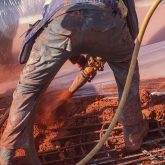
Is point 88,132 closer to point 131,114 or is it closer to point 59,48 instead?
point 131,114

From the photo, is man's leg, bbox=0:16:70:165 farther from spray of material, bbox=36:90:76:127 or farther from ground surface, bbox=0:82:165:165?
spray of material, bbox=36:90:76:127

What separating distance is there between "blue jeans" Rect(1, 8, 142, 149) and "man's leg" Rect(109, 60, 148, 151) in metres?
0.15

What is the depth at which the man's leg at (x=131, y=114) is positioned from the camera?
9.78ft

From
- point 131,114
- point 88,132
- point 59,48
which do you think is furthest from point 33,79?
point 88,132

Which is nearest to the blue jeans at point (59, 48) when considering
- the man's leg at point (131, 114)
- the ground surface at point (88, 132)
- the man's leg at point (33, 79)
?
the man's leg at point (33, 79)

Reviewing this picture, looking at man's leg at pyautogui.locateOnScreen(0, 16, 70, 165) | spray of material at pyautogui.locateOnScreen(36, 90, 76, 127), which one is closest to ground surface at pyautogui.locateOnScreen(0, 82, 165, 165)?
spray of material at pyautogui.locateOnScreen(36, 90, 76, 127)

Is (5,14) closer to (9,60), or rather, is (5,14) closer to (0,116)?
(9,60)

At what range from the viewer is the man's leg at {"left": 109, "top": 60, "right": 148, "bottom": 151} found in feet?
9.78

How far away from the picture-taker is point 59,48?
8.54 feet

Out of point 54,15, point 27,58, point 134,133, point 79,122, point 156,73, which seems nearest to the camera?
point 54,15

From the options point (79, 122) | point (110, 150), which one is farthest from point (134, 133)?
point (79, 122)

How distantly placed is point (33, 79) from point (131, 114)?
0.82 m

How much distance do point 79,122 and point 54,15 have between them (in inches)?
48.7

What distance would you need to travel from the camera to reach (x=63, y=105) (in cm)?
376
